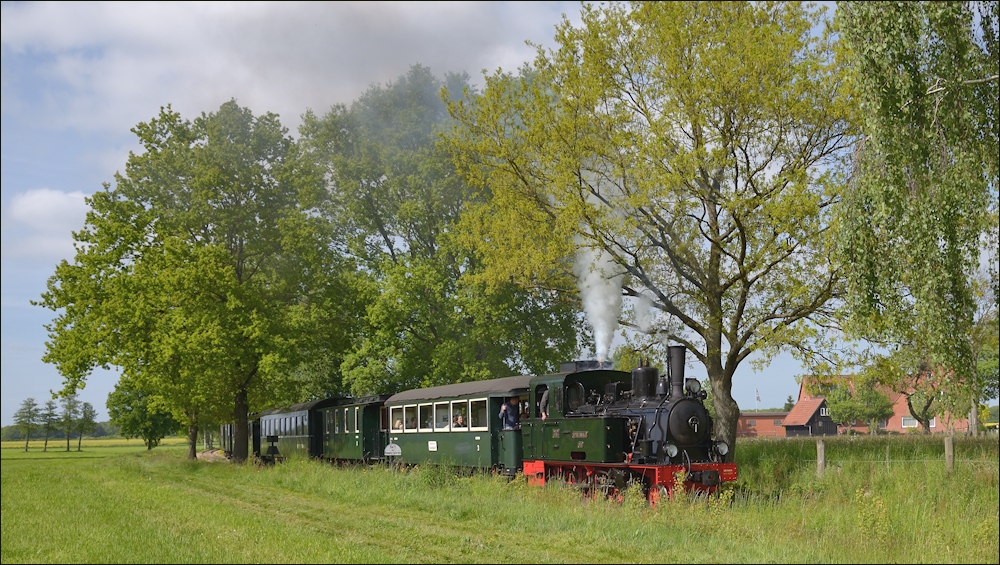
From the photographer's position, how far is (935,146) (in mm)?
11570

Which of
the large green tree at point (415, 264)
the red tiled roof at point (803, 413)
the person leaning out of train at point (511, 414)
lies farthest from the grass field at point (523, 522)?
the red tiled roof at point (803, 413)

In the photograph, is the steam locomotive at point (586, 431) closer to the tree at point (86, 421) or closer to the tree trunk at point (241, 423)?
the tree trunk at point (241, 423)

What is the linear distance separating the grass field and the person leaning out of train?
53.3 inches

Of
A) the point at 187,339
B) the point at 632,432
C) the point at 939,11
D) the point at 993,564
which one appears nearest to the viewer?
the point at 993,564

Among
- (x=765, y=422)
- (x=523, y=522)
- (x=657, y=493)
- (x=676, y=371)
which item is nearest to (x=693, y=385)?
(x=676, y=371)

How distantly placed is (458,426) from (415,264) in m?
13.0

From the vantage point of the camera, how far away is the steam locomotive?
15570 millimetres

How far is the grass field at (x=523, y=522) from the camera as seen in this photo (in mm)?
9969

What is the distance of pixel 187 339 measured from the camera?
28250 mm

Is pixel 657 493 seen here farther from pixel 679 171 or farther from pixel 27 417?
pixel 27 417

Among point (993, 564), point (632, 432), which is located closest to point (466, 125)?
point (632, 432)

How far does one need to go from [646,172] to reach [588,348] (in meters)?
15.9

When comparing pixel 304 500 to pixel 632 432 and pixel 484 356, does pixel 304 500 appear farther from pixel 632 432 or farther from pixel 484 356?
pixel 484 356

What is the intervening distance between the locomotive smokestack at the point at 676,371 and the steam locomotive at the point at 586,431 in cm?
2
